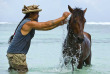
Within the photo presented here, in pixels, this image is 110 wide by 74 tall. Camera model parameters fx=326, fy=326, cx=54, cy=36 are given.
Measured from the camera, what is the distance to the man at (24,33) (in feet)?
18.6

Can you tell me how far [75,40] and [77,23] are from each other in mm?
597

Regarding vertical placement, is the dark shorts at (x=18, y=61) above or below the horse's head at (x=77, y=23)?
below

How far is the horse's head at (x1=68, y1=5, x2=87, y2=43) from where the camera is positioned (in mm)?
6986

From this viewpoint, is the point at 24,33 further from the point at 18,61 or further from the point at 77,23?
the point at 77,23

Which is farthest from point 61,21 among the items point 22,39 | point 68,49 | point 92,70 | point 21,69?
point 92,70

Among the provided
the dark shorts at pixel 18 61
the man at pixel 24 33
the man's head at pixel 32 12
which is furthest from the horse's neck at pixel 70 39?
the dark shorts at pixel 18 61

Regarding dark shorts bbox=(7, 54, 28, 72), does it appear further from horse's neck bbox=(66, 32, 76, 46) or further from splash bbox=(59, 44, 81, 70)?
splash bbox=(59, 44, 81, 70)

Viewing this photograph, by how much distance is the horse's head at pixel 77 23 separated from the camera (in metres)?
6.99

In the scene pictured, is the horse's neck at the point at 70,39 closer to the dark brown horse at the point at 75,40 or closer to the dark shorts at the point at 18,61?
the dark brown horse at the point at 75,40

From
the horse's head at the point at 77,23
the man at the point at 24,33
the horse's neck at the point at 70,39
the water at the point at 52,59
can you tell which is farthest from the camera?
the water at the point at 52,59

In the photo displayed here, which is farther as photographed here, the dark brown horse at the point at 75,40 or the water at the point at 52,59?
the water at the point at 52,59

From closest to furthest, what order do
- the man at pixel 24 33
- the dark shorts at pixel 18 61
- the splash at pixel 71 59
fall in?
the man at pixel 24 33 → the dark shorts at pixel 18 61 → the splash at pixel 71 59

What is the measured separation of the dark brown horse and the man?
117 cm

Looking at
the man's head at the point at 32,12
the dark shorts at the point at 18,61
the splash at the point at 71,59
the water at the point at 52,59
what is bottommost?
the water at the point at 52,59
